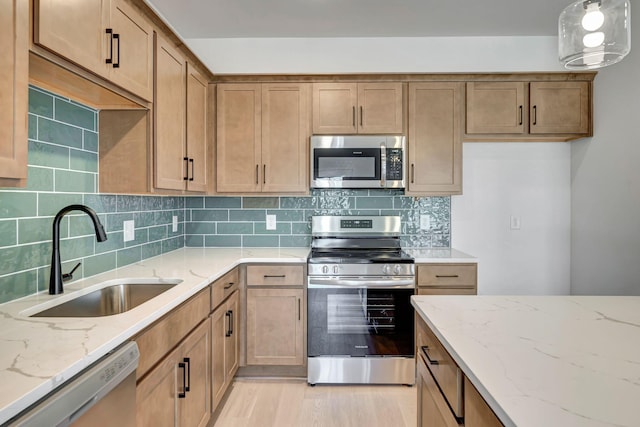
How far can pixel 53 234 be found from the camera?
5.15 ft

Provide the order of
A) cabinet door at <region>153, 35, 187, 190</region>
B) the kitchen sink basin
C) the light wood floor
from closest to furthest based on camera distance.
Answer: the kitchen sink basin, cabinet door at <region>153, 35, 187, 190</region>, the light wood floor

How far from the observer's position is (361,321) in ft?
8.66

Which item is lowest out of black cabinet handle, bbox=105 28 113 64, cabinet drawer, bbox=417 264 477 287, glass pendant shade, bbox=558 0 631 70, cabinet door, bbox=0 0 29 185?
cabinet drawer, bbox=417 264 477 287

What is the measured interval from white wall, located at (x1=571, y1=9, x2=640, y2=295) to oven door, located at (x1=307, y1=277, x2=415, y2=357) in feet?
4.73

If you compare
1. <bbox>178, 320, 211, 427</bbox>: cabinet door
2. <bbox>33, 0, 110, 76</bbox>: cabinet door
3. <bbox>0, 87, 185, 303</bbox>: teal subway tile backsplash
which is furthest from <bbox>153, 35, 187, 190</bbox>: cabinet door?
<bbox>178, 320, 211, 427</bbox>: cabinet door

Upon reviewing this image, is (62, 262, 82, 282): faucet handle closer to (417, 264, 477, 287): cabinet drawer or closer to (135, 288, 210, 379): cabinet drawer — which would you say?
(135, 288, 210, 379): cabinet drawer

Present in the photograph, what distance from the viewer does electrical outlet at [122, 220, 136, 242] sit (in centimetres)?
227

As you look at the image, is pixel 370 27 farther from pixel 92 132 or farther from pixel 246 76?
pixel 92 132

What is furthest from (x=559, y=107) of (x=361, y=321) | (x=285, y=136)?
(x=361, y=321)

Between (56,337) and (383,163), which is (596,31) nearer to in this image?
(383,163)

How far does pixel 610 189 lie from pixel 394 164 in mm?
1527

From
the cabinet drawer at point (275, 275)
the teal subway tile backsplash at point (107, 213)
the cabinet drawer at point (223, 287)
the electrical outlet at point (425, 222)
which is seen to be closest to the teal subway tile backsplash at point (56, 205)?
the teal subway tile backsplash at point (107, 213)

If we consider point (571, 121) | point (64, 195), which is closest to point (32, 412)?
point (64, 195)

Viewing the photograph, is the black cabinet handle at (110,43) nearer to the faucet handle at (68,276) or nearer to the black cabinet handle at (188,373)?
the faucet handle at (68,276)
